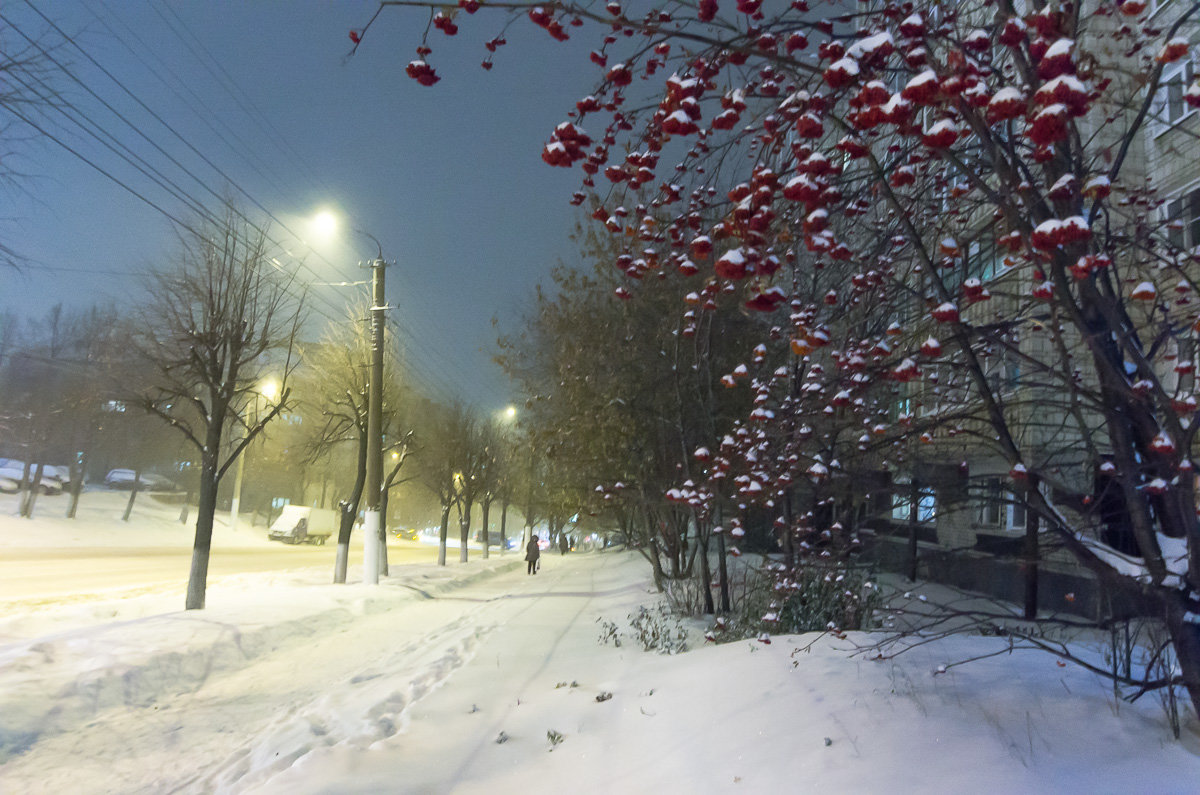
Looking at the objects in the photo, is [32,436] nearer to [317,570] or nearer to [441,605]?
[317,570]

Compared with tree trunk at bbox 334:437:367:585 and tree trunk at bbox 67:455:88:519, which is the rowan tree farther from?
tree trunk at bbox 67:455:88:519

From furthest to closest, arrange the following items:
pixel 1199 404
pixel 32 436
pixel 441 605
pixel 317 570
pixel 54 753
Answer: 1. pixel 32 436
2. pixel 317 570
3. pixel 441 605
4. pixel 54 753
5. pixel 1199 404

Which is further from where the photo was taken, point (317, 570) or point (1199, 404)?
point (317, 570)

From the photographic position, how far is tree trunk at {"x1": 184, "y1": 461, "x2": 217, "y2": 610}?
11.4 meters

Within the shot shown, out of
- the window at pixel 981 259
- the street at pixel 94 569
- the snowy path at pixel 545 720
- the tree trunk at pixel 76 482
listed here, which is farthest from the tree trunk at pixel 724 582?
the tree trunk at pixel 76 482

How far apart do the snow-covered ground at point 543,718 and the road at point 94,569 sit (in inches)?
229

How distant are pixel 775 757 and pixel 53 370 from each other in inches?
1960

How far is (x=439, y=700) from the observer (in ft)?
22.1

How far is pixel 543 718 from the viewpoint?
6031 millimetres

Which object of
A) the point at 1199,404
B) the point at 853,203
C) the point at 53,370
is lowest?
the point at 1199,404

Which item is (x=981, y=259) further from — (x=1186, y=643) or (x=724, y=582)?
(x=724, y=582)

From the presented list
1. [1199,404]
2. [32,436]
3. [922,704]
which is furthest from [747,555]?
[32,436]

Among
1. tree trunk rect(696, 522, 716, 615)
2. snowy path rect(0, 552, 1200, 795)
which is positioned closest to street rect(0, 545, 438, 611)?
snowy path rect(0, 552, 1200, 795)

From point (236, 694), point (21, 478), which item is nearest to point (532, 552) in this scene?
point (236, 694)
